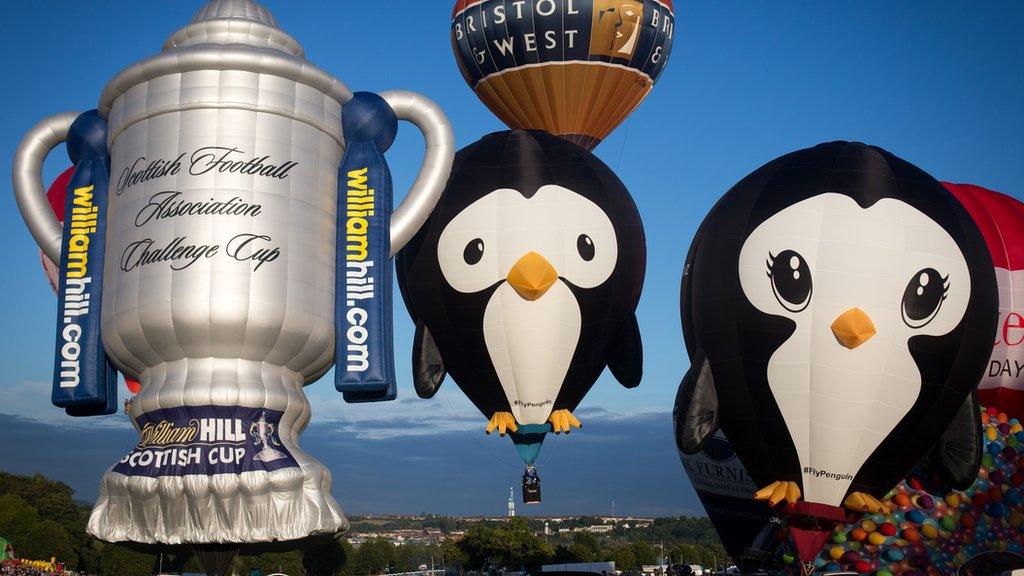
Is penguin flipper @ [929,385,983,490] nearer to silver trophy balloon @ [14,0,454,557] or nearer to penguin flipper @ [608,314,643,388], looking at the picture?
penguin flipper @ [608,314,643,388]

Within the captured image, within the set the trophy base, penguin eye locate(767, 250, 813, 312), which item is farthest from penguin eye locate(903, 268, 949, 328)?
the trophy base

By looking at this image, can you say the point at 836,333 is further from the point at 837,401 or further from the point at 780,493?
the point at 780,493

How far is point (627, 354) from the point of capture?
1822 cm

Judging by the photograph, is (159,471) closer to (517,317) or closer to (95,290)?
(95,290)

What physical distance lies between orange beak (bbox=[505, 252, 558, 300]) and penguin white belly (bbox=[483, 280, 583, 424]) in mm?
102

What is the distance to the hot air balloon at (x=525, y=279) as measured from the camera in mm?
16781

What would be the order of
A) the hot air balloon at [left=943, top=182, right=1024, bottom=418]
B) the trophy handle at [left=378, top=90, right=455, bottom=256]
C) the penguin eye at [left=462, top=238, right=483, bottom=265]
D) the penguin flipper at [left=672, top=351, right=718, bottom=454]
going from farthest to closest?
the hot air balloon at [left=943, top=182, right=1024, bottom=418] → the penguin eye at [left=462, top=238, right=483, bottom=265] → the trophy handle at [left=378, top=90, right=455, bottom=256] → the penguin flipper at [left=672, top=351, right=718, bottom=454]

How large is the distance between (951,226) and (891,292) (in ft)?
4.64

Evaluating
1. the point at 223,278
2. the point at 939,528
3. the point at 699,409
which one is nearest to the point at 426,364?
the point at 223,278

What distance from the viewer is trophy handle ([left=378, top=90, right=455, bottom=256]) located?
16.0 metres

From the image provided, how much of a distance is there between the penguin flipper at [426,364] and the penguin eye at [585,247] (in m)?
2.65

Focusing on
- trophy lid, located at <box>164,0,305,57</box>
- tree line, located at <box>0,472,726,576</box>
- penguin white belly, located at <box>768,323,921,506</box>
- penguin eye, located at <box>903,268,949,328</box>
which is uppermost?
trophy lid, located at <box>164,0,305,57</box>

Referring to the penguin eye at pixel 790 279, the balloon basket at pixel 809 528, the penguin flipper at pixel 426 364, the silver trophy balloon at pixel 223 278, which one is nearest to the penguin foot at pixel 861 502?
the balloon basket at pixel 809 528

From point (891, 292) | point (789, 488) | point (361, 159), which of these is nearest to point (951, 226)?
point (891, 292)
